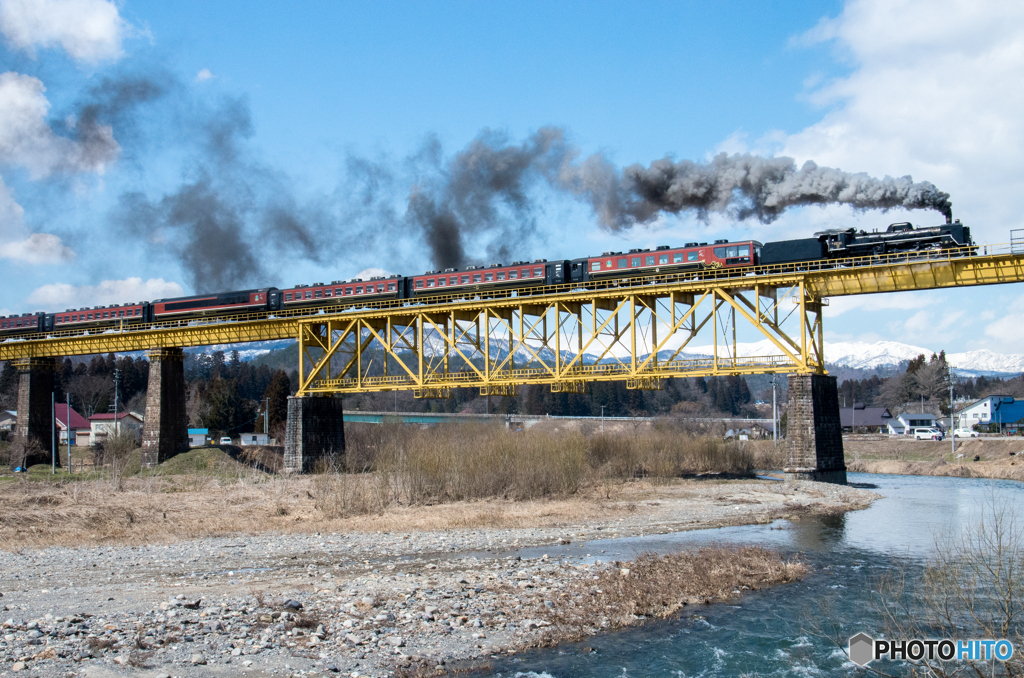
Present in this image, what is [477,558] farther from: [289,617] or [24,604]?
[24,604]

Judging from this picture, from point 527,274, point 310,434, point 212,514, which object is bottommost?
point 212,514

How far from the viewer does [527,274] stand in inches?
2101

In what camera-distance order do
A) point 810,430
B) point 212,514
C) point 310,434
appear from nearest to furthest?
point 212,514, point 810,430, point 310,434

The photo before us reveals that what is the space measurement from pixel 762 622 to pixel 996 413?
120547 millimetres

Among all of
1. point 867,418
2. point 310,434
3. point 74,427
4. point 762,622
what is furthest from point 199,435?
point 867,418

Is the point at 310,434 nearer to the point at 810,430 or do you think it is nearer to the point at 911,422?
the point at 810,430

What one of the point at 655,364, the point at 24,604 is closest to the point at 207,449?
the point at 655,364

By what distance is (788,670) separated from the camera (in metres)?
15.4

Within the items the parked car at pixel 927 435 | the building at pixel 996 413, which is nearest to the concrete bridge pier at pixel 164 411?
the parked car at pixel 927 435

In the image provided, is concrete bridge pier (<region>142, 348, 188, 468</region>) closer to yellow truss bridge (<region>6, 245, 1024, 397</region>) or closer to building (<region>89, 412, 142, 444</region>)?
yellow truss bridge (<region>6, 245, 1024, 397</region>)

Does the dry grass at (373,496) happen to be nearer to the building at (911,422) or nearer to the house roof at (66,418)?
the house roof at (66,418)

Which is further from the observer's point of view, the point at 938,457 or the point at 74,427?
the point at 74,427

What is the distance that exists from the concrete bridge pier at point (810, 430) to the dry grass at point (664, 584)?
22.6 meters

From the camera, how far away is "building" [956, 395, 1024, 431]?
114500 millimetres
